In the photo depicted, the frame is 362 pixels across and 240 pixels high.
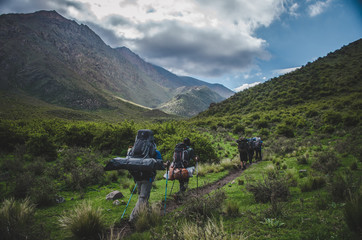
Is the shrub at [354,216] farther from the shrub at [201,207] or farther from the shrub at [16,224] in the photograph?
the shrub at [16,224]

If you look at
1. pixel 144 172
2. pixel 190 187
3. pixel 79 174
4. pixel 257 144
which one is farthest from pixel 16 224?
pixel 257 144

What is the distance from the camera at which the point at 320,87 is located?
3491 centimetres

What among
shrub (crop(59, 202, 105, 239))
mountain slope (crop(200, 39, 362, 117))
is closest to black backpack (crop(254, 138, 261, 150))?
shrub (crop(59, 202, 105, 239))

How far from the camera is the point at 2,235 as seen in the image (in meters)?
2.97

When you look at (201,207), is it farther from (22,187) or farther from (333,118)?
(333,118)

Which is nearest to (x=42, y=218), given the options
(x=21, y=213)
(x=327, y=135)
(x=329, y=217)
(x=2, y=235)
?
(x=21, y=213)

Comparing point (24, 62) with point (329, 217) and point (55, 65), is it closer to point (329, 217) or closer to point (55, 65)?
point (55, 65)

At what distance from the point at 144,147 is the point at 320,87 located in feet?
140

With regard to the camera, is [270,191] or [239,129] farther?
[239,129]

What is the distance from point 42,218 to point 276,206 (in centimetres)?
621

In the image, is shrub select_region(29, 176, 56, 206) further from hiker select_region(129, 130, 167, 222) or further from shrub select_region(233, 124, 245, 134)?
shrub select_region(233, 124, 245, 134)

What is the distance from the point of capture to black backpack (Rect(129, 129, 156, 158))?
16.7 ft

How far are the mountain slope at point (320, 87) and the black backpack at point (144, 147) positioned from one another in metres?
27.2

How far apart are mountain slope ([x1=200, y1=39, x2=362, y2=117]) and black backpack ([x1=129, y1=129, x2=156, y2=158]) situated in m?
27.2
